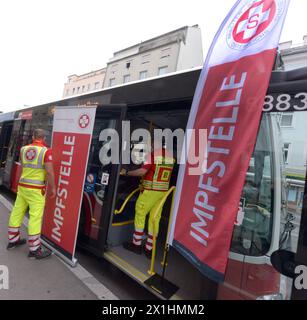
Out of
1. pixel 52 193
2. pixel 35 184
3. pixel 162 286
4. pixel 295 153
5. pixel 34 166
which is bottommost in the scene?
pixel 162 286

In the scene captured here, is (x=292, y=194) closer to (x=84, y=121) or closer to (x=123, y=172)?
(x=123, y=172)

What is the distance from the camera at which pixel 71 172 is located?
3.53 m

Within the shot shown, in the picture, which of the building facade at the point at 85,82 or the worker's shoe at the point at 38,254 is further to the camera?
the building facade at the point at 85,82

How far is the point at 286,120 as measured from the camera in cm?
196

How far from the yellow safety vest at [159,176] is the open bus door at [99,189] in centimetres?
50

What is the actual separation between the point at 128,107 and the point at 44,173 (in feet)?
5.42

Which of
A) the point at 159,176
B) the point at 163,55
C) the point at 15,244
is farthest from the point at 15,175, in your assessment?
the point at 163,55

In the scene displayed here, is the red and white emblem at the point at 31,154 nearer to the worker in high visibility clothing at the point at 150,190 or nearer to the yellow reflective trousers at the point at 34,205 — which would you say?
the yellow reflective trousers at the point at 34,205

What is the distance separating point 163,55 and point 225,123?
62.6 ft

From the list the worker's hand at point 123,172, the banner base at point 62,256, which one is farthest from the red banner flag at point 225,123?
the banner base at point 62,256

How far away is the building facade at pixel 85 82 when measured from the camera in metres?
27.9

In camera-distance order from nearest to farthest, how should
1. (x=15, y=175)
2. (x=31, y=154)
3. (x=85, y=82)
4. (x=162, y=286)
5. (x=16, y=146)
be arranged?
(x=162, y=286)
(x=31, y=154)
(x=15, y=175)
(x=16, y=146)
(x=85, y=82)
